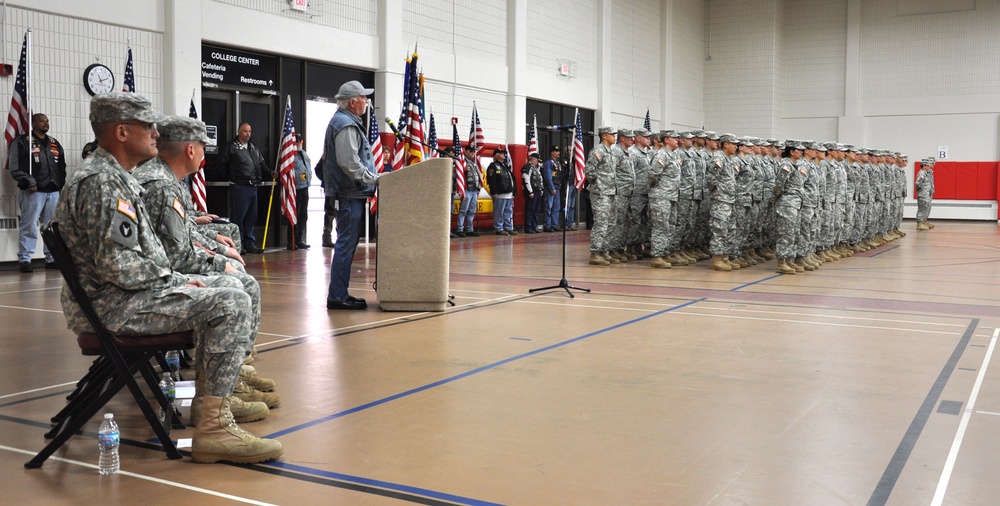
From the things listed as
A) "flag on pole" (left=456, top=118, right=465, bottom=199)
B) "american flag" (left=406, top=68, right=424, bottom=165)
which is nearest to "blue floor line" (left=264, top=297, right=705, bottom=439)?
"american flag" (left=406, top=68, right=424, bottom=165)

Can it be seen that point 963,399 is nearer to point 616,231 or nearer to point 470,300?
point 470,300

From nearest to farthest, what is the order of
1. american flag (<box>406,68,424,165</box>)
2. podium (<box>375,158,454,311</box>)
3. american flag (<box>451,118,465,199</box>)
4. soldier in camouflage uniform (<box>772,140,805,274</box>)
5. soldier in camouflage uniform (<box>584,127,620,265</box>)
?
podium (<box>375,158,454,311</box>)
american flag (<box>406,68,424,165</box>)
soldier in camouflage uniform (<box>772,140,805,274</box>)
soldier in camouflage uniform (<box>584,127,620,265</box>)
american flag (<box>451,118,465,199</box>)

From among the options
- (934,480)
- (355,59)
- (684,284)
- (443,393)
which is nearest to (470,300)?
(684,284)

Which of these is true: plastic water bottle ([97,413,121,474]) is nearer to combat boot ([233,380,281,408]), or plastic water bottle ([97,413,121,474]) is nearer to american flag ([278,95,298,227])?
combat boot ([233,380,281,408])

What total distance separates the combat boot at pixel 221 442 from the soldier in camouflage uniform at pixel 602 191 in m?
9.45

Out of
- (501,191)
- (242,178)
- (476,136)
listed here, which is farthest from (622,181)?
(501,191)

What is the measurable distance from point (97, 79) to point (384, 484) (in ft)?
33.4

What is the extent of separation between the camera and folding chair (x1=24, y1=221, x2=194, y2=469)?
10.7 ft

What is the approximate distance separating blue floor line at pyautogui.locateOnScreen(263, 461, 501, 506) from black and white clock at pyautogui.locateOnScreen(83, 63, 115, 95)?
9538mm

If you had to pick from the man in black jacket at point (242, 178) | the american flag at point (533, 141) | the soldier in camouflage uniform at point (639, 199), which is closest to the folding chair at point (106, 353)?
the soldier in camouflage uniform at point (639, 199)

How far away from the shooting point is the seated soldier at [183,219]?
3.96 m

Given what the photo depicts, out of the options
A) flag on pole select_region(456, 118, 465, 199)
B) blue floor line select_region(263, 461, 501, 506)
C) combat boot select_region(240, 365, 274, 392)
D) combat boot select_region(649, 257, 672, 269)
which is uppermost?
flag on pole select_region(456, 118, 465, 199)

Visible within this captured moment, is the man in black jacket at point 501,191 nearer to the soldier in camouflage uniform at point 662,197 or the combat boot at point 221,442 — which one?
the soldier in camouflage uniform at point 662,197

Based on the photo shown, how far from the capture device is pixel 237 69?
45.9ft
